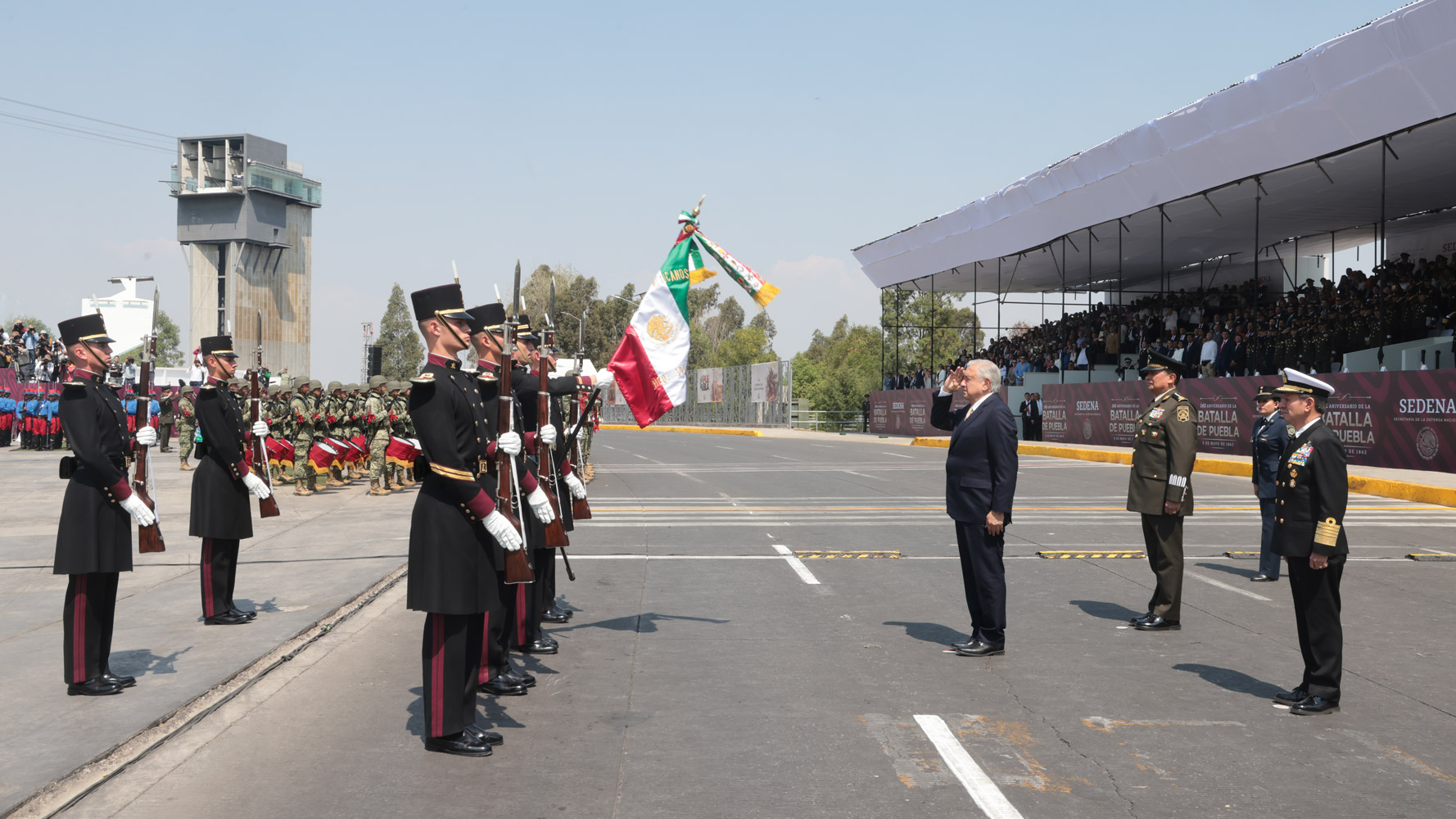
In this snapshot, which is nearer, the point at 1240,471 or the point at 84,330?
the point at 84,330

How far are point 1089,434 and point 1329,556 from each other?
2939 cm

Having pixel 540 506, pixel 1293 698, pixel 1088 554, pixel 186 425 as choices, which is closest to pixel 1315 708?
pixel 1293 698

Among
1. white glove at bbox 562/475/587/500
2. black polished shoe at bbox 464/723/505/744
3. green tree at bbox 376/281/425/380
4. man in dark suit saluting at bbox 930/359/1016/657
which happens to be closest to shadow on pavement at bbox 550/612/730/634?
white glove at bbox 562/475/587/500

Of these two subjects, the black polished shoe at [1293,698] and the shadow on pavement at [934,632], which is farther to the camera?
the shadow on pavement at [934,632]

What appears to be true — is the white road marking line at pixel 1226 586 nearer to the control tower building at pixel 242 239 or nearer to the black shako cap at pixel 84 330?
the black shako cap at pixel 84 330

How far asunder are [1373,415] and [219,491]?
2211cm

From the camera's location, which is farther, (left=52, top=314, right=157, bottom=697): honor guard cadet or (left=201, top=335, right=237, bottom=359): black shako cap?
(left=201, top=335, right=237, bottom=359): black shako cap

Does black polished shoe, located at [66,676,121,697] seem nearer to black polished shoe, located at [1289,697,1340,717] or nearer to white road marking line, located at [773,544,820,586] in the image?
white road marking line, located at [773,544,820,586]

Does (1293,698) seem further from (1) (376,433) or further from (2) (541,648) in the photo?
(1) (376,433)

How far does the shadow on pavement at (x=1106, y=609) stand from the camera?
884 cm

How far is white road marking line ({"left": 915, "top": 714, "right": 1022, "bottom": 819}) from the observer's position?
15.1 feet

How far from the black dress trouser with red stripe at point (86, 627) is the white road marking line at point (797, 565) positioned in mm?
5969

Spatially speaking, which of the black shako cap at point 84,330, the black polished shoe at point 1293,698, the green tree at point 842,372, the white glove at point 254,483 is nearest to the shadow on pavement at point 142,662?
the white glove at point 254,483

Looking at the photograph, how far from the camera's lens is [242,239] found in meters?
102
